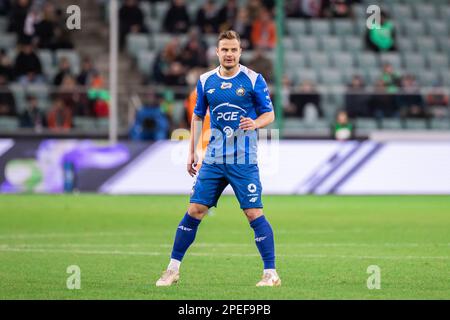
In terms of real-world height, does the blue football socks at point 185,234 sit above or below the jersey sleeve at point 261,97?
below

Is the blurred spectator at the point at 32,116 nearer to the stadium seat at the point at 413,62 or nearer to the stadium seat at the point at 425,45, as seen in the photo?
the stadium seat at the point at 413,62

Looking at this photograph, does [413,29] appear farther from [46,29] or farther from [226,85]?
[226,85]

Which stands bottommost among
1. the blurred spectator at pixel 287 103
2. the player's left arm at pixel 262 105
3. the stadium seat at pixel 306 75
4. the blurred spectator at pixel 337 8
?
the blurred spectator at pixel 287 103

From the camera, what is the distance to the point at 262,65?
2759 centimetres

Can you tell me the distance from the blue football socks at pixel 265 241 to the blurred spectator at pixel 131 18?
19.6m

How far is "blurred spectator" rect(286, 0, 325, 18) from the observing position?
104ft

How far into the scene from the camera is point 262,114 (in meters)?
10.8

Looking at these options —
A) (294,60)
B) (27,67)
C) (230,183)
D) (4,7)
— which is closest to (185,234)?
(230,183)

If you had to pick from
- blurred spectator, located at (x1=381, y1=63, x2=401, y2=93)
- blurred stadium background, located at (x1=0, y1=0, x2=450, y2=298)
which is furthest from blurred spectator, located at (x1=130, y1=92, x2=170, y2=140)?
blurred spectator, located at (x1=381, y1=63, x2=401, y2=93)

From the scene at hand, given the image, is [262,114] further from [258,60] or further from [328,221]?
[258,60]

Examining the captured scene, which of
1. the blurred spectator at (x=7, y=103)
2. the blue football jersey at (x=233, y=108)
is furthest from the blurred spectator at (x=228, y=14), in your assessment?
the blue football jersey at (x=233, y=108)

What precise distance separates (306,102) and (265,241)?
16321mm

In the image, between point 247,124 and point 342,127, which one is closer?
point 247,124

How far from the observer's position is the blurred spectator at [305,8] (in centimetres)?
3181
